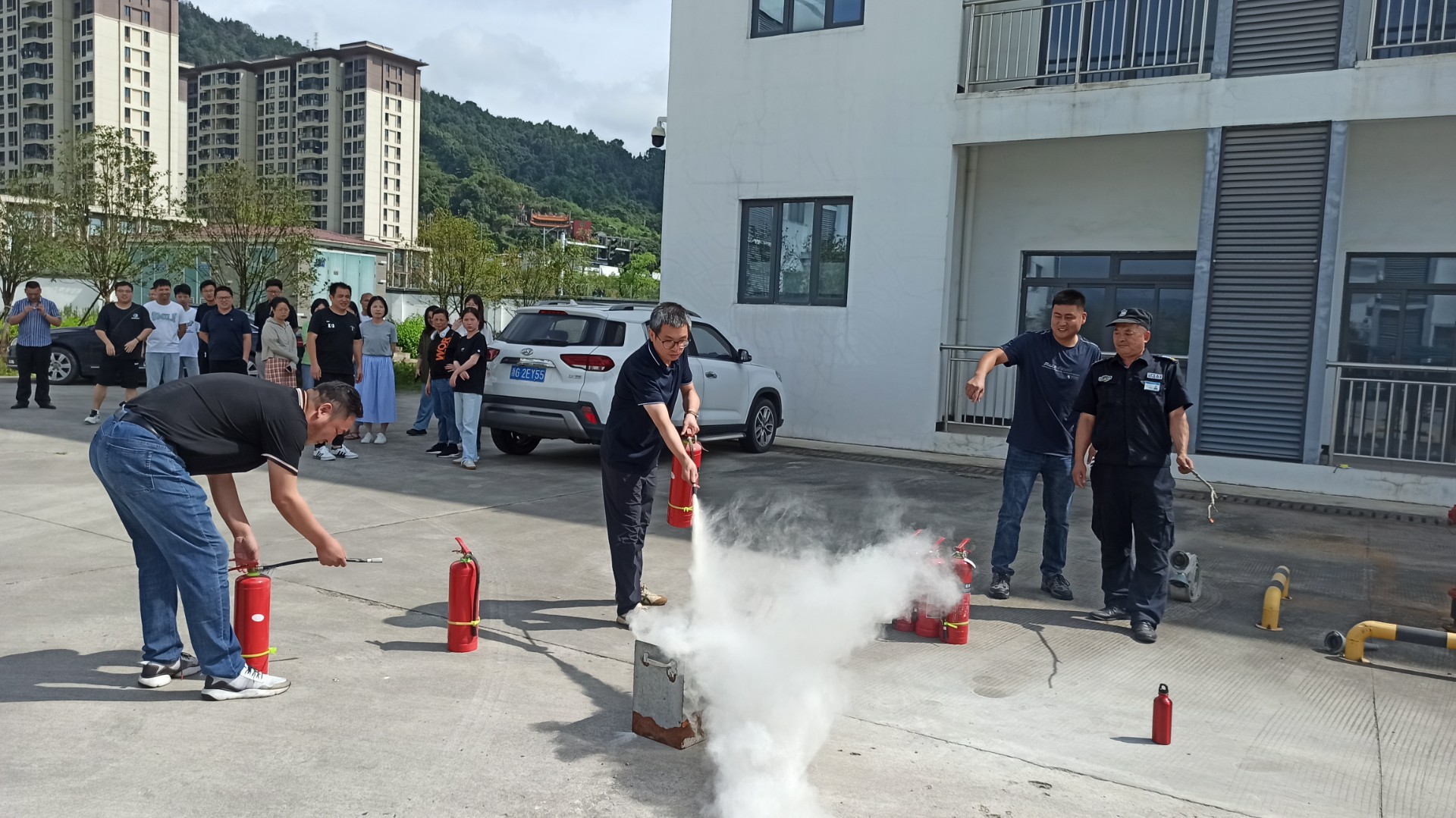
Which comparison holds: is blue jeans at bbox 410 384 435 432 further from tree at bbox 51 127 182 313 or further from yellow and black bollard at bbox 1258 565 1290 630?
tree at bbox 51 127 182 313

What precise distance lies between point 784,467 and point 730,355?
5.40 ft

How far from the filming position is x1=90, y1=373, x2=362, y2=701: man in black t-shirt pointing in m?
4.22

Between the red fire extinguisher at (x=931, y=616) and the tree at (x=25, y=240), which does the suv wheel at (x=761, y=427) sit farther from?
the tree at (x=25, y=240)

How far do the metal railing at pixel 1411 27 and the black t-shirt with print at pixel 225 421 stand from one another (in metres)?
12.8

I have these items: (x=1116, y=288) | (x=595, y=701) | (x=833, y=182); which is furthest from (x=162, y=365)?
(x=1116, y=288)

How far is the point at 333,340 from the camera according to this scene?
11781mm

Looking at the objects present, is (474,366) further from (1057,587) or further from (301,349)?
(1057,587)

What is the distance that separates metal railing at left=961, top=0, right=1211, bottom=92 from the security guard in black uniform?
8352 mm

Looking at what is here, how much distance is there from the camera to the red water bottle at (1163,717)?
4488 millimetres

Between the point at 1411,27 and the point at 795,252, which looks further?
the point at 795,252

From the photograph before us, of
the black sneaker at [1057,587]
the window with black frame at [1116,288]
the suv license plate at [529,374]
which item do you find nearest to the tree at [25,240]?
the suv license plate at [529,374]

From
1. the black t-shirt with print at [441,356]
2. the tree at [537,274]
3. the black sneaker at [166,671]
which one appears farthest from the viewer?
the tree at [537,274]

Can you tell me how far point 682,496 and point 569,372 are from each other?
5.19 metres

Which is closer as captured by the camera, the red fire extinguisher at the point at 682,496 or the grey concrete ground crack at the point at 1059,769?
the grey concrete ground crack at the point at 1059,769
